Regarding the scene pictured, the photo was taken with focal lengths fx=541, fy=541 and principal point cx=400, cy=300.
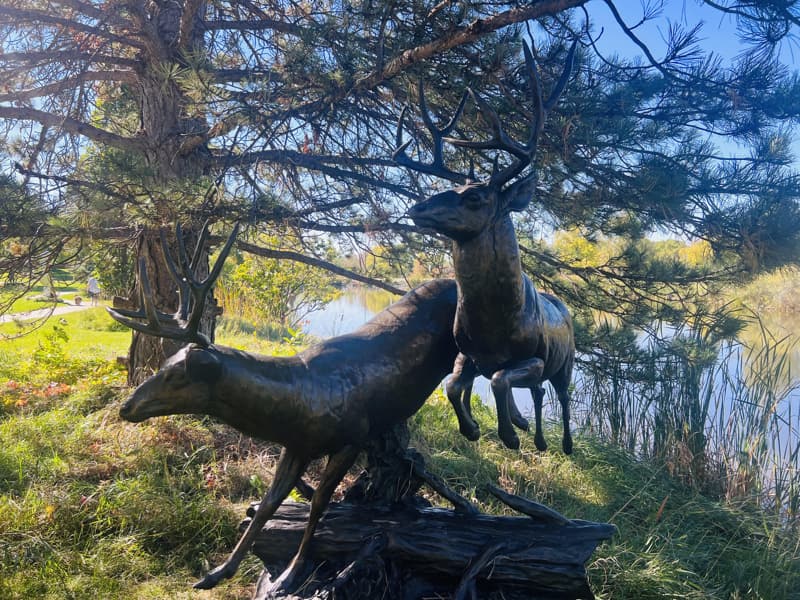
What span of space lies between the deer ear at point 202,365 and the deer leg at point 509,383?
1.03 meters

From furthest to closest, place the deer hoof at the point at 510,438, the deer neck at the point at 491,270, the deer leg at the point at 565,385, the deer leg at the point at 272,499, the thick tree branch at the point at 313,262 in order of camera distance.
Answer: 1. the thick tree branch at the point at 313,262
2. the deer leg at the point at 565,385
3. the deer leg at the point at 272,499
4. the deer hoof at the point at 510,438
5. the deer neck at the point at 491,270

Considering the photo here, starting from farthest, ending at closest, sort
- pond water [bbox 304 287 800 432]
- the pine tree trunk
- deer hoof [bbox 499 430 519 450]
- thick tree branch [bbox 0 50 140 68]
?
pond water [bbox 304 287 800 432]
the pine tree trunk
thick tree branch [bbox 0 50 140 68]
deer hoof [bbox 499 430 519 450]

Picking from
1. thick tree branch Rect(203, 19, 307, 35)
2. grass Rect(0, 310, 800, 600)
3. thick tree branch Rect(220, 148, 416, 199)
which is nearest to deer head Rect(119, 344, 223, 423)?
Answer: grass Rect(0, 310, 800, 600)

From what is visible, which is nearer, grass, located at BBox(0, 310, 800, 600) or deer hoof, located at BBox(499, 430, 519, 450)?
deer hoof, located at BBox(499, 430, 519, 450)

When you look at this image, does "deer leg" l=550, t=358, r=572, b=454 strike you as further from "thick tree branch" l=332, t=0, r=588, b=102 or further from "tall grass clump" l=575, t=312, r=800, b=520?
"thick tree branch" l=332, t=0, r=588, b=102

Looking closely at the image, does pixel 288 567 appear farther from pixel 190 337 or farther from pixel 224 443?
pixel 224 443

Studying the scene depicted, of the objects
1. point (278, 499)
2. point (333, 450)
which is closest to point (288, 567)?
point (278, 499)

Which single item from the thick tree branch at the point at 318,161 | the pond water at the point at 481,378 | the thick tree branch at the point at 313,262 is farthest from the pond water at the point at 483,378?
the thick tree branch at the point at 318,161

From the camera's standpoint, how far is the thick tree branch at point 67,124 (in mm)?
4211

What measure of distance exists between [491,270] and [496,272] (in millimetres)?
21

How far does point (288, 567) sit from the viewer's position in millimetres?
2492

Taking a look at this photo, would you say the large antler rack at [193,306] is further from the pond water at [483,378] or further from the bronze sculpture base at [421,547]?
the pond water at [483,378]

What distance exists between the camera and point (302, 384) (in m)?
2.18

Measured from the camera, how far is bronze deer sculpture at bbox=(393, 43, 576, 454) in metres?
1.96
